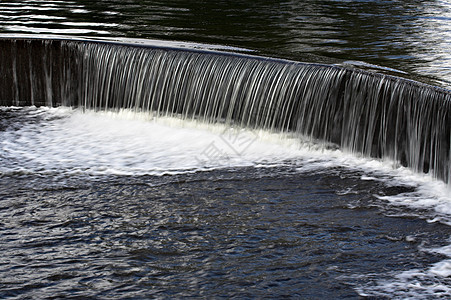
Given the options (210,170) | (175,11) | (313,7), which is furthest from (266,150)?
(313,7)

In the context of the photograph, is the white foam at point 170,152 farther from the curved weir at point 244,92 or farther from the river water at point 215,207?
the curved weir at point 244,92

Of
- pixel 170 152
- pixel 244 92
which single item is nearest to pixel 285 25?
pixel 244 92

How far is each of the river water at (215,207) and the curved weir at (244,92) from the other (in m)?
0.22

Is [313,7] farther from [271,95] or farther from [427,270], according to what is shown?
[427,270]

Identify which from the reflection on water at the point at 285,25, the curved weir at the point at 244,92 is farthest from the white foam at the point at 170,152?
the reflection on water at the point at 285,25

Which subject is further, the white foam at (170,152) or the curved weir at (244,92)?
the curved weir at (244,92)

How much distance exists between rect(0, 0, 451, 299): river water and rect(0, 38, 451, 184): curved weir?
22cm

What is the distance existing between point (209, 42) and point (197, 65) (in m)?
1.56

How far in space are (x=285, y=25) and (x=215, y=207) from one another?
8.10 meters

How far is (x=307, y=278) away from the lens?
5078 mm

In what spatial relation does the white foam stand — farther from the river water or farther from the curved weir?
the curved weir

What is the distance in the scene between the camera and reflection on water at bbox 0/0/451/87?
34.6ft

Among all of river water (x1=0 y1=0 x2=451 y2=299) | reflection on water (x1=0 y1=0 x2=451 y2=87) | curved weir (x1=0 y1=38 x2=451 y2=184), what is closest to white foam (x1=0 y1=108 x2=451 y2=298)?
river water (x1=0 y1=0 x2=451 y2=299)

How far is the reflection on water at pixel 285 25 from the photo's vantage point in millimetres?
10531
